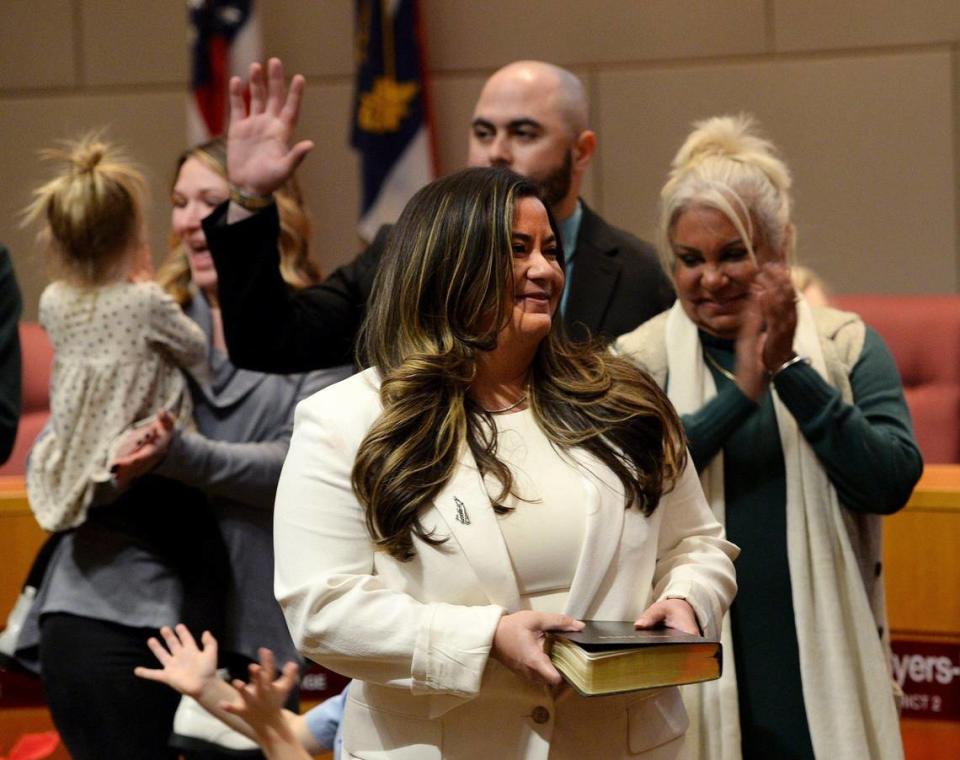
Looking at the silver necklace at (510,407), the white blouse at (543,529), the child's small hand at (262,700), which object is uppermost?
the silver necklace at (510,407)

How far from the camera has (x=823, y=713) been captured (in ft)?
7.73

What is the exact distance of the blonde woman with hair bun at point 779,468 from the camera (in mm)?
2371

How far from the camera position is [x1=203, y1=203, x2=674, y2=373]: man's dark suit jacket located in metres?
2.73

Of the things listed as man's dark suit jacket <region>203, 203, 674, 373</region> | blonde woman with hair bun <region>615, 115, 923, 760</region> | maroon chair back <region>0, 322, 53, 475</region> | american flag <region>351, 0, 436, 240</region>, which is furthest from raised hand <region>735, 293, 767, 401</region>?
american flag <region>351, 0, 436, 240</region>

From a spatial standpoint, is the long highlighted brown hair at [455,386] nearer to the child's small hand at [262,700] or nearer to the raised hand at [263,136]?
the child's small hand at [262,700]

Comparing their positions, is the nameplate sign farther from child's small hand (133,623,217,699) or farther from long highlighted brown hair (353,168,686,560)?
child's small hand (133,623,217,699)

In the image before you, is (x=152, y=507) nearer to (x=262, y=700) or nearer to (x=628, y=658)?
(x=262, y=700)

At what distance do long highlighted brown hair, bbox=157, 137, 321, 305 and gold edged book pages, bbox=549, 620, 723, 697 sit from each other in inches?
70.0

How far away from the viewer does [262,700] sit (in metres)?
2.23

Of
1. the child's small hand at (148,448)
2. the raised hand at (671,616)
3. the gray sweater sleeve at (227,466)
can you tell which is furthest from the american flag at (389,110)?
the raised hand at (671,616)

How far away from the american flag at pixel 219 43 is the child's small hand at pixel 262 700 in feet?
11.5

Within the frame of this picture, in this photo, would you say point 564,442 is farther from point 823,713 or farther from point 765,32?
point 765,32

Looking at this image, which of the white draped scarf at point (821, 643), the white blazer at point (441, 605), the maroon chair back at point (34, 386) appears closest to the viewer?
the white blazer at point (441, 605)

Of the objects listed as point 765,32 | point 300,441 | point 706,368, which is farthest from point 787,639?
point 765,32
